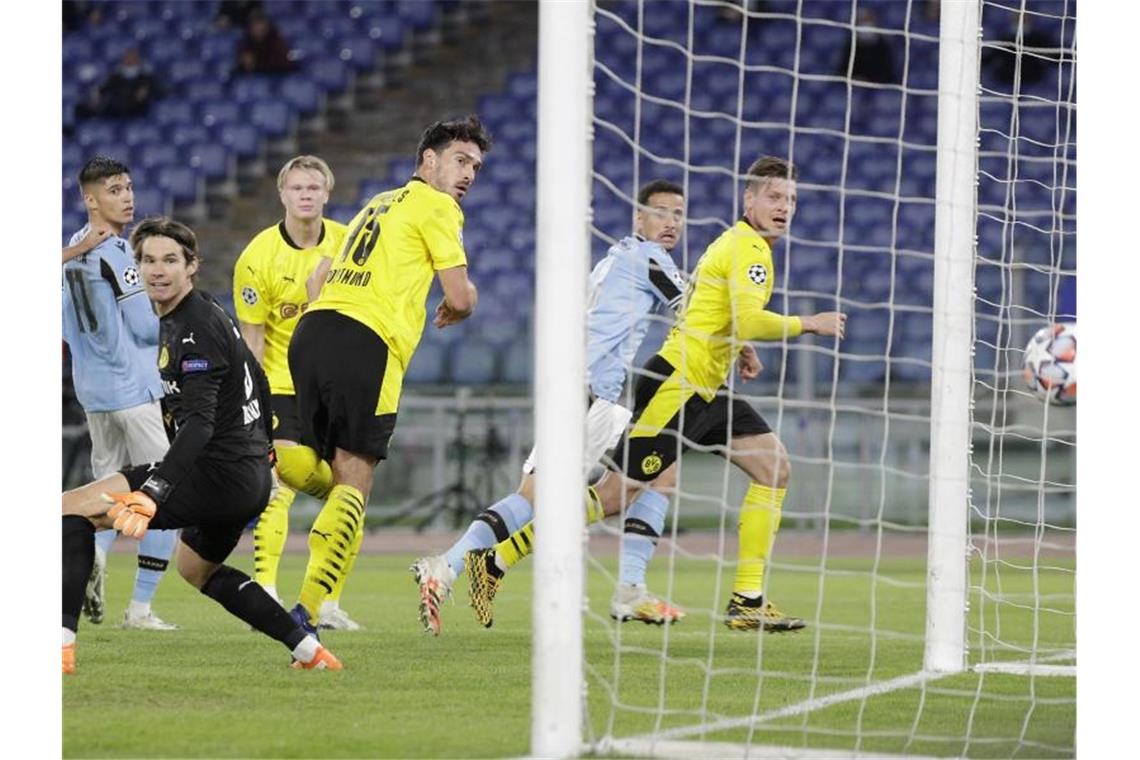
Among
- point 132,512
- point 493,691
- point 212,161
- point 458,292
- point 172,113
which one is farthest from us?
point 172,113

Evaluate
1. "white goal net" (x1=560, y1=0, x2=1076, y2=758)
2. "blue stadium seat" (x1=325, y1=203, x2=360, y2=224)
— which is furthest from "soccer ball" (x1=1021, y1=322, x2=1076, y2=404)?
"blue stadium seat" (x1=325, y1=203, x2=360, y2=224)

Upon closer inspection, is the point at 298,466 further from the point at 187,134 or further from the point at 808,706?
the point at 187,134

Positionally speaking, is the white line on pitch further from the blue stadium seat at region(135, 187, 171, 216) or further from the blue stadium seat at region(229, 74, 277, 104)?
the blue stadium seat at region(229, 74, 277, 104)

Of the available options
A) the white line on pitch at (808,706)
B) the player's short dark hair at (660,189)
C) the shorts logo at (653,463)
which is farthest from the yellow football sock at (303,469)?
the white line on pitch at (808,706)

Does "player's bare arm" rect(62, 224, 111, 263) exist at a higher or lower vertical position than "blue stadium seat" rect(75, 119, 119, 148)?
lower

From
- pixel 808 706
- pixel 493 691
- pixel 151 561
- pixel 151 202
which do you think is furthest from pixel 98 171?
pixel 151 202

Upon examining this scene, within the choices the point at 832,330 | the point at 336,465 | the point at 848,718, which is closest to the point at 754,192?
the point at 832,330

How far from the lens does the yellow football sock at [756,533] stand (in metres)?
7.18

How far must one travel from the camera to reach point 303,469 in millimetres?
6594

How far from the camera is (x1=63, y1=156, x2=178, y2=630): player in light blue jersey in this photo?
287 inches

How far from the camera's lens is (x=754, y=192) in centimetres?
707

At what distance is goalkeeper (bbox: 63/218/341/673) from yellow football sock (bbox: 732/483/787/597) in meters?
2.10

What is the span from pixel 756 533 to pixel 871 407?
652cm
